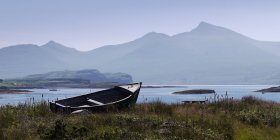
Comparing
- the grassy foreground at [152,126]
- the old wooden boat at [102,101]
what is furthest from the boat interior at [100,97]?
the grassy foreground at [152,126]

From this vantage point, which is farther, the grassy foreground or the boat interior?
the boat interior

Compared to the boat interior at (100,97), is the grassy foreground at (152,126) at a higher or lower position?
lower

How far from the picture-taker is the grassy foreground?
46.7 feet

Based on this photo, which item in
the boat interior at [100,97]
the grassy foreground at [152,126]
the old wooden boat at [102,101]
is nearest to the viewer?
the grassy foreground at [152,126]

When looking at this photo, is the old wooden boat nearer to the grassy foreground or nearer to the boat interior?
the boat interior

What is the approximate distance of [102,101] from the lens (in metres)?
26.7

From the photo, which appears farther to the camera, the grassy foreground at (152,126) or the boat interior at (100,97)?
the boat interior at (100,97)

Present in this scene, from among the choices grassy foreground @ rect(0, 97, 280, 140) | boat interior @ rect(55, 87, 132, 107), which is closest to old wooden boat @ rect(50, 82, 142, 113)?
boat interior @ rect(55, 87, 132, 107)

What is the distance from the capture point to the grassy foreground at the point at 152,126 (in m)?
14.2

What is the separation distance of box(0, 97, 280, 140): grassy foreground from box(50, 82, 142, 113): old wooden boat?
2102mm

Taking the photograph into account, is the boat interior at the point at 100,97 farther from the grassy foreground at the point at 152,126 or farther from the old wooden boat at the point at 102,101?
the grassy foreground at the point at 152,126

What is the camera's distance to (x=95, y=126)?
15625 millimetres

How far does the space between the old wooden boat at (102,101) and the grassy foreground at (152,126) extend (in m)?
2.10

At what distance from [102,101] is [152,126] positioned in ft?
35.8
